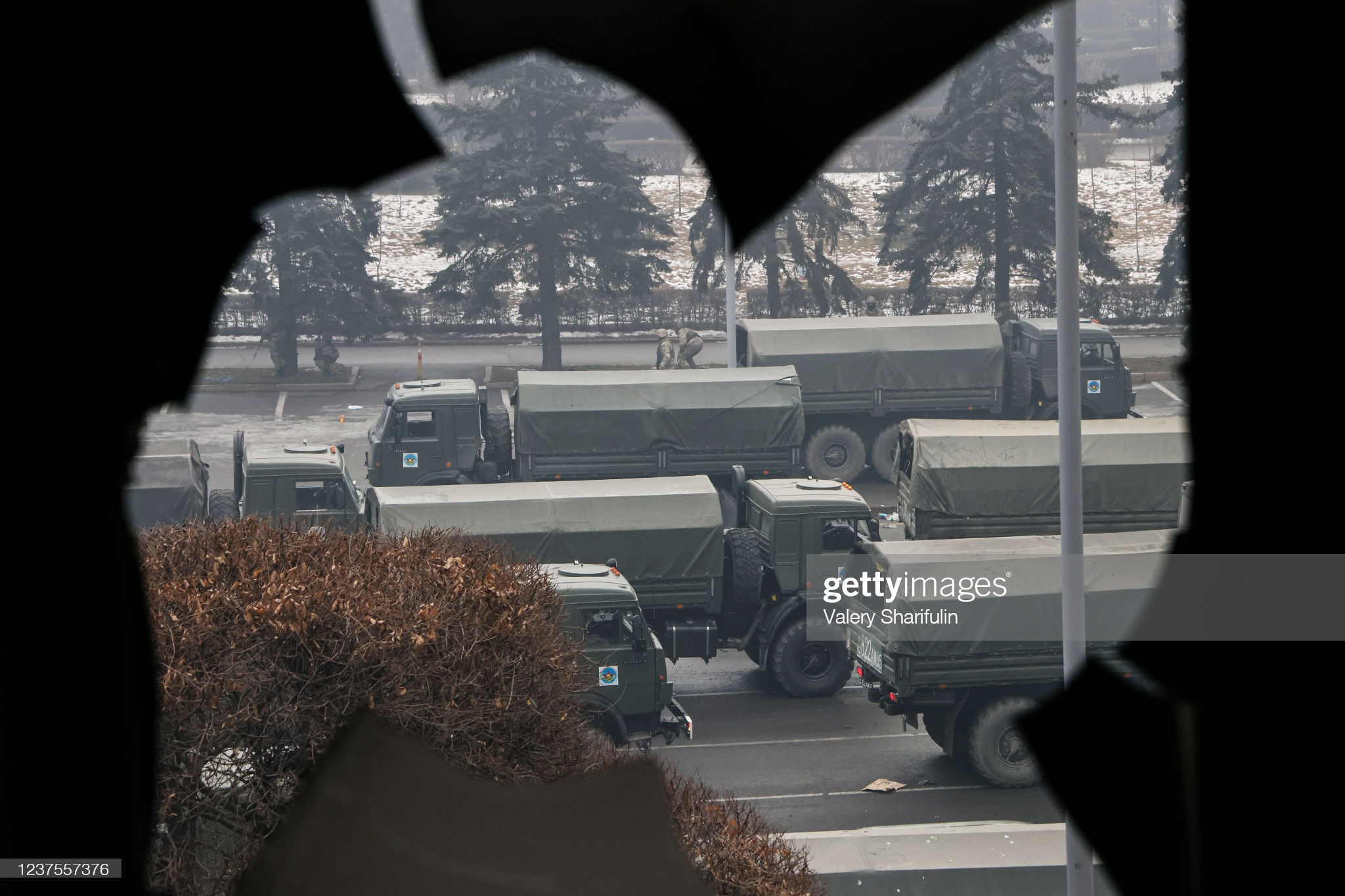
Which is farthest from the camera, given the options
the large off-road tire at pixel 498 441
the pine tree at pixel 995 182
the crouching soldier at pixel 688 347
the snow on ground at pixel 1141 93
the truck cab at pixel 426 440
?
the snow on ground at pixel 1141 93

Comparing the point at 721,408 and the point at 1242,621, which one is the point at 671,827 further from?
the point at 721,408

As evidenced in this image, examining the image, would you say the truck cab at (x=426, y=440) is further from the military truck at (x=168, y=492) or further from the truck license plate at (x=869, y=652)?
the truck license plate at (x=869, y=652)

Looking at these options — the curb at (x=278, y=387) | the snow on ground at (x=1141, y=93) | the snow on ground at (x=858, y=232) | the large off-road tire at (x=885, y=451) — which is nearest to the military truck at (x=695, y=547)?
the large off-road tire at (x=885, y=451)

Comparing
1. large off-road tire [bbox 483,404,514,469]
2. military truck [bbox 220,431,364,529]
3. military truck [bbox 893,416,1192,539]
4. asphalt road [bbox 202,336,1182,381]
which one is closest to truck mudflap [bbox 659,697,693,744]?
military truck [bbox 220,431,364,529]

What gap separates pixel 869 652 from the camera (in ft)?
47.5

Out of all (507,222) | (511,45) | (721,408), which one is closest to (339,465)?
(721,408)

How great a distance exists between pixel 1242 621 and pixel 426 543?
944cm

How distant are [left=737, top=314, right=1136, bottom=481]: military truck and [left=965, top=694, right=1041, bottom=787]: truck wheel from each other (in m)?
12.3

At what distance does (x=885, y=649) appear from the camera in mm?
13805

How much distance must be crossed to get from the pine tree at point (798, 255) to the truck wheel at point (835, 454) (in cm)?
979

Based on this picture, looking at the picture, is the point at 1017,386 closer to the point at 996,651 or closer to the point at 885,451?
the point at 885,451

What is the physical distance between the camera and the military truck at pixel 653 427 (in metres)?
22.4

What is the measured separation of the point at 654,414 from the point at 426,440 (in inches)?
151

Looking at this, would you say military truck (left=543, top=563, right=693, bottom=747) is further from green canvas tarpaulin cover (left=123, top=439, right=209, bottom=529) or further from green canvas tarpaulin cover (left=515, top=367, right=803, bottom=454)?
green canvas tarpaulin cover (left=515, top=367, right=803, bottom=454)
